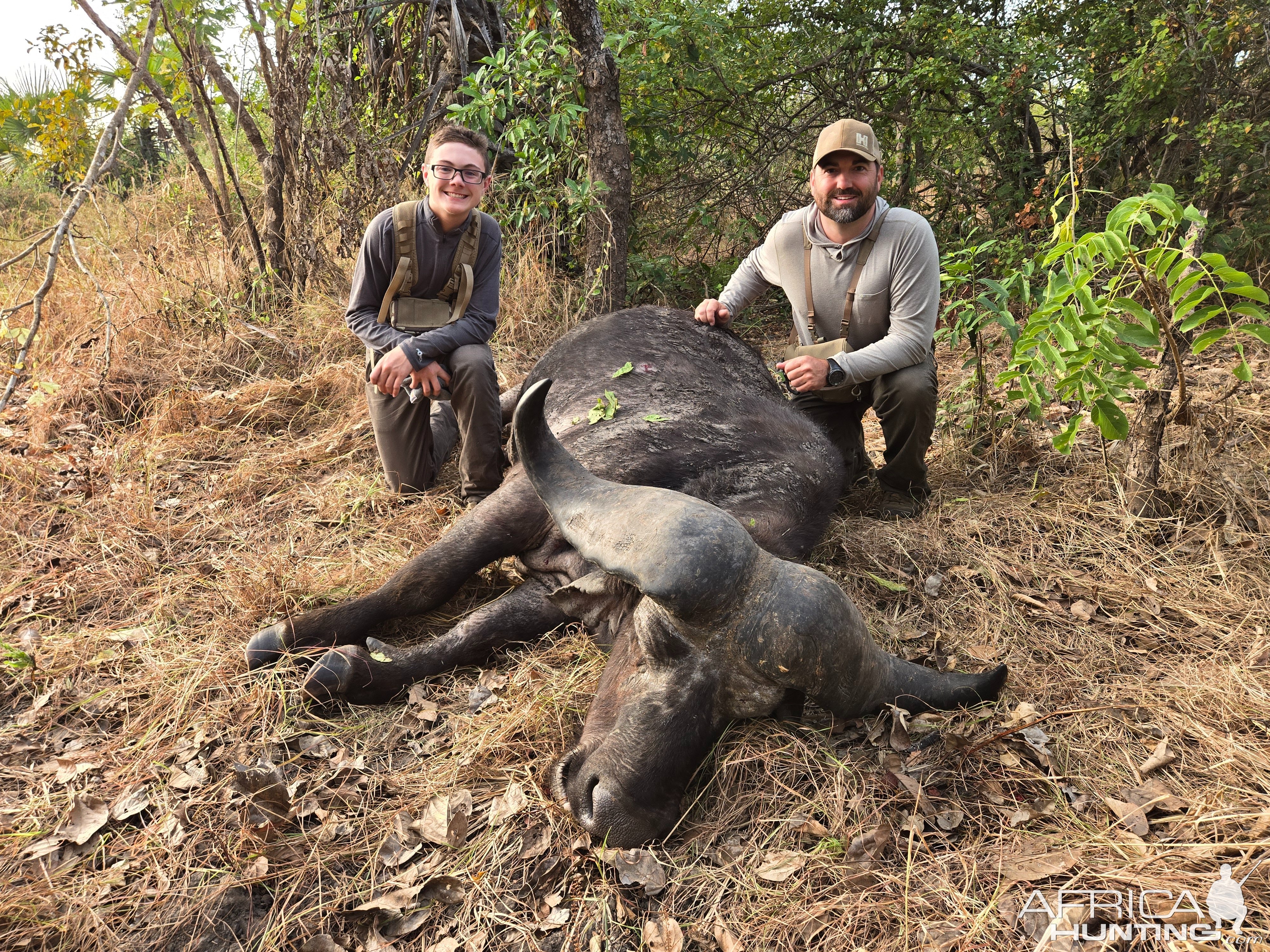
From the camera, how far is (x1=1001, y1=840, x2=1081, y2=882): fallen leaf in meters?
2.01

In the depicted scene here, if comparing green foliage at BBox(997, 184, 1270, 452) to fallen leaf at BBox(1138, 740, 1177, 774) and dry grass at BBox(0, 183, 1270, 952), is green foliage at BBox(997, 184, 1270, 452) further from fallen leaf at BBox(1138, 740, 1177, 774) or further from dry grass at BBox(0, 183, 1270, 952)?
fallen leaf at BBox(1138, 740, 1177, 774)

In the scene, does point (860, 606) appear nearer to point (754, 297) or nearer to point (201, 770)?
point (754, 297)

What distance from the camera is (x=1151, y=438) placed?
3512 mm

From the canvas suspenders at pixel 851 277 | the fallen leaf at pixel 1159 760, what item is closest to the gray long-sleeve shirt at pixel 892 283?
the canvas suspenders at pixel 851 277

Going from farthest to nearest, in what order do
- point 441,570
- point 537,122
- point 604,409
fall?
point 537,122
point 604,409
point 441,570

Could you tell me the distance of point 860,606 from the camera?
129 inches

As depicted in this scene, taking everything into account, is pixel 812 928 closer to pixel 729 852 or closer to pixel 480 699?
pixel 729 852

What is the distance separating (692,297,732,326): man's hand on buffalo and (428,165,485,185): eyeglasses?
1.33 meters

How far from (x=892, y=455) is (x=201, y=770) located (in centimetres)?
339

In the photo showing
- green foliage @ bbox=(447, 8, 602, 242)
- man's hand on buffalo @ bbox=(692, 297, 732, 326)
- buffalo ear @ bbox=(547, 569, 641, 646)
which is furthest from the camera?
green foliage @ bbox=(447, 8, 602, 242)

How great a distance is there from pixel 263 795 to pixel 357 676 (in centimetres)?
51

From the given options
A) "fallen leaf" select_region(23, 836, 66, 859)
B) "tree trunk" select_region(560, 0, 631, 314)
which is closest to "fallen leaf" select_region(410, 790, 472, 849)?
"fallen leaf" select_region(23, 836, 66, 859)

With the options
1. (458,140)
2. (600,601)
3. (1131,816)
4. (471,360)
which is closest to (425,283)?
(471,360)

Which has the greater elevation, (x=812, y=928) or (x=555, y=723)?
(x=555, y=723)
